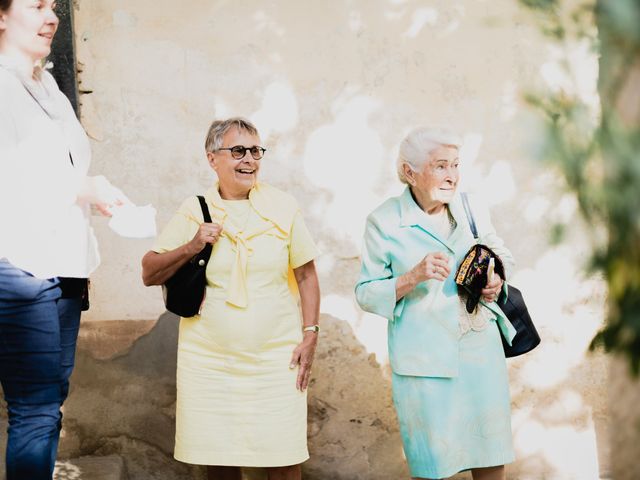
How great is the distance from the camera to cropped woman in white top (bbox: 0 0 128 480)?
3.61m

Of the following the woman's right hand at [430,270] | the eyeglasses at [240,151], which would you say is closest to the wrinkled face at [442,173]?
the woman's right hand at [430,270]

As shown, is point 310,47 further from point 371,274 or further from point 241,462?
point 241,462

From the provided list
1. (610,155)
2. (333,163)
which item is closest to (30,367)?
(333,163)

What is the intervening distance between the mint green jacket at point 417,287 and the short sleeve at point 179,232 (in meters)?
0.80

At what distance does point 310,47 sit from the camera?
5.57 metres

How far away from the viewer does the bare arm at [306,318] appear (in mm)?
4598

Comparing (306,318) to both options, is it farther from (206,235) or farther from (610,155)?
(610,155)

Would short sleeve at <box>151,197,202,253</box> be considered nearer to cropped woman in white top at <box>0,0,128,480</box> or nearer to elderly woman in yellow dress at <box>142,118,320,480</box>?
elderly woman in yellow dress at <box>142,118,320,480</box>

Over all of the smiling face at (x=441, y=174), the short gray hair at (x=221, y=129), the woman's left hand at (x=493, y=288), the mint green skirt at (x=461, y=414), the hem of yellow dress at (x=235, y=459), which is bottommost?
the hem of yellow dress at (x=235, y=459)

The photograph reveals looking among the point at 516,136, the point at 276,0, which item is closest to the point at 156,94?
the point at 276,0

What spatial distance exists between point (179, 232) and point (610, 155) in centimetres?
331

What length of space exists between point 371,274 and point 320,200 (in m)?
1.18

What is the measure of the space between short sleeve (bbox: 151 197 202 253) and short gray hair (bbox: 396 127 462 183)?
98 centimetres

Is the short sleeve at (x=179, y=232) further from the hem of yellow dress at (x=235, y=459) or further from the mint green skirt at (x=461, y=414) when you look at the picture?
the mint green skirt at (x=461, y=414)
